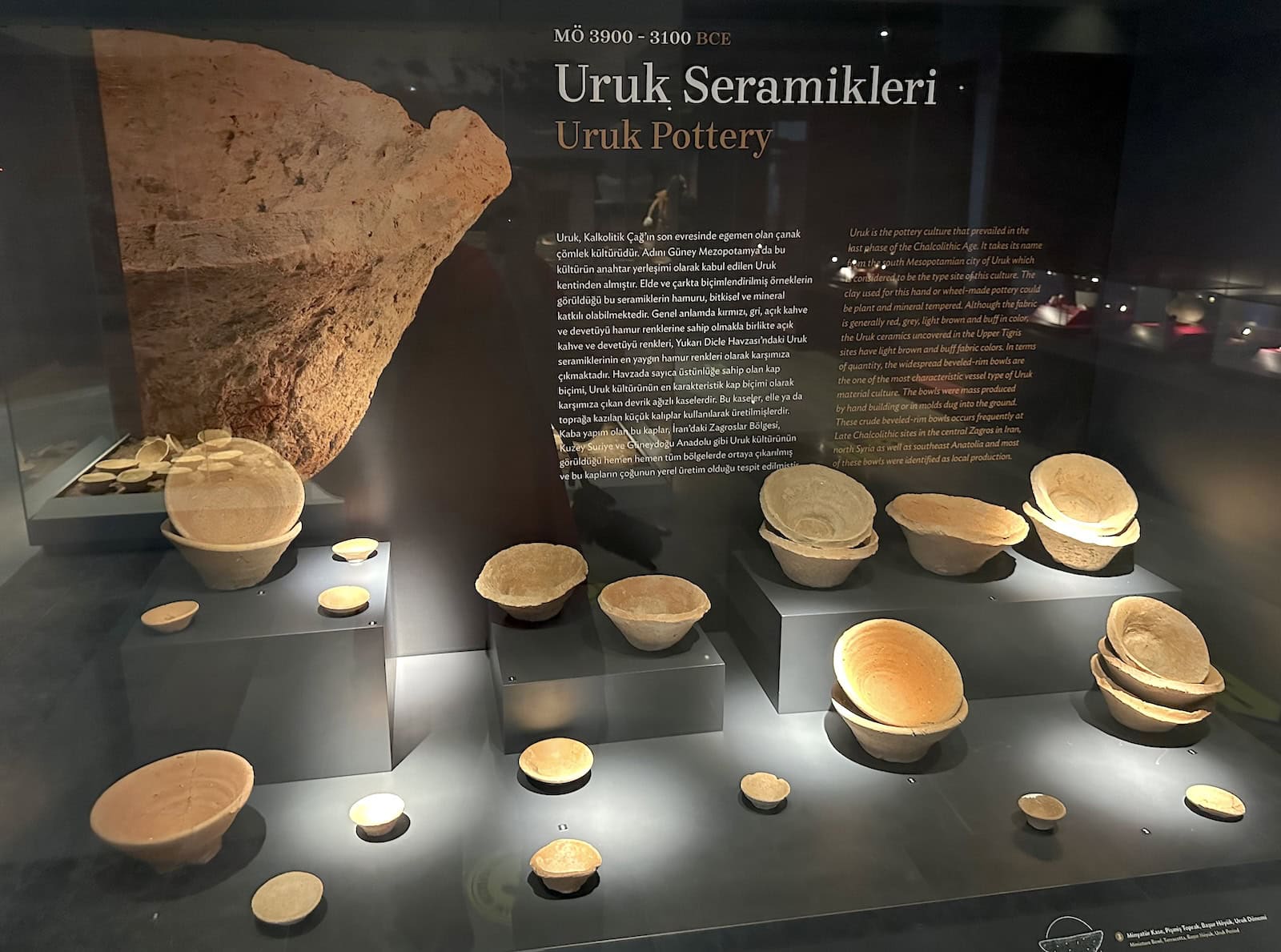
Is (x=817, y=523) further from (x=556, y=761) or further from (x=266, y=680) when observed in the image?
(x=266, y=680)

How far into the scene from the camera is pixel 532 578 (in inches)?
124

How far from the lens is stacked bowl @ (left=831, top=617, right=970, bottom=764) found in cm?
281

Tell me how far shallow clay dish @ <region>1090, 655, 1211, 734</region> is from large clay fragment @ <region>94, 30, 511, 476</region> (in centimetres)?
247

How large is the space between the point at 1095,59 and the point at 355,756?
10.3 feet

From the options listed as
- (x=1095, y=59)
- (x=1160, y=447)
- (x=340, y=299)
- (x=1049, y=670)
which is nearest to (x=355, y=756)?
(x=340, y=299)

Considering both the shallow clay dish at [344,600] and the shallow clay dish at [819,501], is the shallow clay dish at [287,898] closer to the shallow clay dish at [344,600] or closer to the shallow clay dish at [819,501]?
the shallow clay dish at [344,600]

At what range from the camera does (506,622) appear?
311 centimetres

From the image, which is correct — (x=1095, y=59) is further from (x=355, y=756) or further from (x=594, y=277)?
(x=355, y=756)

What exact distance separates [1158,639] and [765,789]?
1457mm

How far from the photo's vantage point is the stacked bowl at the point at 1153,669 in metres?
2.95

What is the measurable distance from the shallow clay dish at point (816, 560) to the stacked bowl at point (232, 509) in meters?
1.53

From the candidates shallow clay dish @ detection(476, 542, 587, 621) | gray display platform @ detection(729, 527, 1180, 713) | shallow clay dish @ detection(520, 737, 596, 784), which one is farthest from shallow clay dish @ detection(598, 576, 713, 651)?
shallow clay dish @ detection(520, 737, 596, 784)

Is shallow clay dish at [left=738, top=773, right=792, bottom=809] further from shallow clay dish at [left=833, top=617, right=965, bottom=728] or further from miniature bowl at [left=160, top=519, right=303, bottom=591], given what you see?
miniature bowl at [left=160, top=519, right=303, bottom=591]

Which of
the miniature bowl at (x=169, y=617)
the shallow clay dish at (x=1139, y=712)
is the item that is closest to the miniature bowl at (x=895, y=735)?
the shallow clay dish at (x=1139, y=712)
